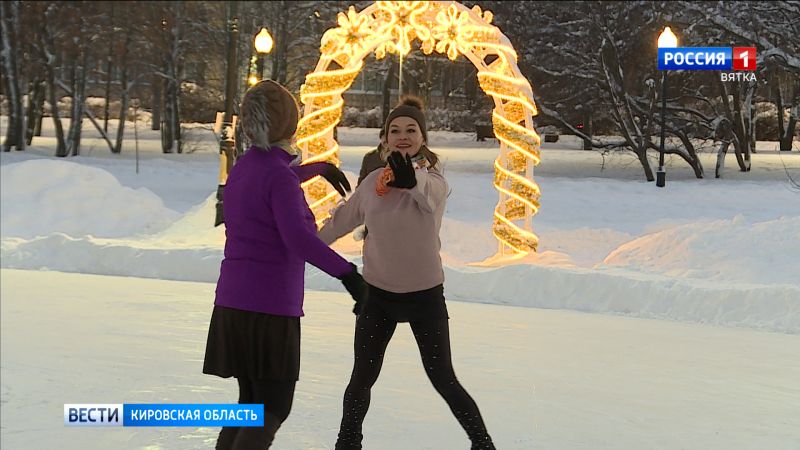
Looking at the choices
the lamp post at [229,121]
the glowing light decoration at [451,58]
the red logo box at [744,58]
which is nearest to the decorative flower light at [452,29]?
the glowing light decoration at [451,58]

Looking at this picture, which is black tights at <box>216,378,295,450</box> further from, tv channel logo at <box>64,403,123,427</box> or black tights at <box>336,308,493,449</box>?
tv channel logo at <box>64,403,123,427</box>

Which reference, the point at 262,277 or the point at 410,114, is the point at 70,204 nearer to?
the point at 410,114

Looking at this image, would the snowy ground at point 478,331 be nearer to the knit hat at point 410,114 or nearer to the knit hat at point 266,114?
the knit hat at point 410,114

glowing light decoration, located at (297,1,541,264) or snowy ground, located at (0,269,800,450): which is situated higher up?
glowing light decoration, located at (297,1,541,264)

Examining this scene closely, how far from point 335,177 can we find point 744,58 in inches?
947

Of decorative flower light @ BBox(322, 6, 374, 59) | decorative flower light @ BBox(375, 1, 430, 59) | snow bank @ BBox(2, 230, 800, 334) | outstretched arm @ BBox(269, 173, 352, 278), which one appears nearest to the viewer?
outstretched arm @ BBox(269, 173, 352, 278)

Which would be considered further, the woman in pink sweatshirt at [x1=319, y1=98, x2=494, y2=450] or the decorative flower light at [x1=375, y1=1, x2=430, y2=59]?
the decorative flower light at [x1=375, y1=1, x2=430, y2=59]

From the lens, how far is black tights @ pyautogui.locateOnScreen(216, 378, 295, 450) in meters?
4.42

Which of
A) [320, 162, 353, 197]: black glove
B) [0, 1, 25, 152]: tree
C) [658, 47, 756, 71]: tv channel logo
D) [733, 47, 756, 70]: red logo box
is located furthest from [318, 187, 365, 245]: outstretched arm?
[0, 1, 25, 152]: tree

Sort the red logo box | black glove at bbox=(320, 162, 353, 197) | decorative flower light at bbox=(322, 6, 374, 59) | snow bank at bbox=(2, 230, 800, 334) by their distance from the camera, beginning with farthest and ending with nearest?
the red logo box, decorative flower light at bbox=(322, 6, 374, 59), snow bank at bbox=(2, 230, 800, 334), black glove at bbox=(320, 162, 353, 197)

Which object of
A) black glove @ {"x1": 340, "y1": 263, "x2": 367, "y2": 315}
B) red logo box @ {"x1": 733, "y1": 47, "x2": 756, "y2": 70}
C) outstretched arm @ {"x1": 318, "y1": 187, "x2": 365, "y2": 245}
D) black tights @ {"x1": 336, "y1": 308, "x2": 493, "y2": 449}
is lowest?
black tights @ {"x1": 336, "y1": 308, "x2": 493, "y2": 449}

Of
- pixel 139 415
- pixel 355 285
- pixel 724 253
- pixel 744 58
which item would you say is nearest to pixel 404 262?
pixel 355 285

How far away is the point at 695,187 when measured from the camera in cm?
2658

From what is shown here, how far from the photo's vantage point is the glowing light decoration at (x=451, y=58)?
14789 mm
